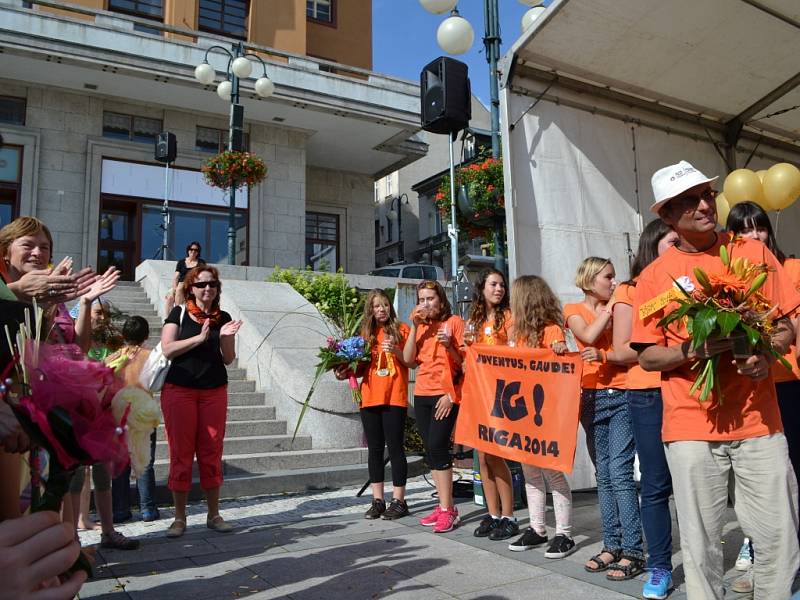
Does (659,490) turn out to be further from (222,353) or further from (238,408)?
(238,408)

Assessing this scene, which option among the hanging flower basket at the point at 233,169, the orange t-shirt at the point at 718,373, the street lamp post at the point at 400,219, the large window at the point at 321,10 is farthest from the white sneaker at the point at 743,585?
the street lamp post at the point at 400,219

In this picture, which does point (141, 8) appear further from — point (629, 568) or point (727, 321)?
point (727, 321)

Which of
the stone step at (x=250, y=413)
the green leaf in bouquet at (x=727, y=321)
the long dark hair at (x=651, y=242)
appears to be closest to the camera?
the green leaf in bouquet at (x=727, y=321)

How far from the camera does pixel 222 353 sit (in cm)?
555

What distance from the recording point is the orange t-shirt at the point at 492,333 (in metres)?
5.36

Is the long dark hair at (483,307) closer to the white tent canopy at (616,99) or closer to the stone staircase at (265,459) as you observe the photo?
the white tent canopy at (616,99)

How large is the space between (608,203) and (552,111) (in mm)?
1232

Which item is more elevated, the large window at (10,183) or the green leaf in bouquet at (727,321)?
the large window at (10,183)

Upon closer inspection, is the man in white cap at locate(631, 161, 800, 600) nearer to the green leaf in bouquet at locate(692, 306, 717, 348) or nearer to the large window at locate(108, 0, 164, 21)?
the green leaf in bouquet at locate(692, 306, 717, 348)

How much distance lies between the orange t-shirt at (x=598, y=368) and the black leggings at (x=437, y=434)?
1.34 meters

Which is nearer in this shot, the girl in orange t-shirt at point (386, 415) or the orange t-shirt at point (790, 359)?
the orange t-shirt at point (790, 359)

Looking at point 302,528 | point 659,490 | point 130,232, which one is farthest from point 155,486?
point 130,232

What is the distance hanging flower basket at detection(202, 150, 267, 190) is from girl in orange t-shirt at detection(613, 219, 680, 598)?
44.8ft

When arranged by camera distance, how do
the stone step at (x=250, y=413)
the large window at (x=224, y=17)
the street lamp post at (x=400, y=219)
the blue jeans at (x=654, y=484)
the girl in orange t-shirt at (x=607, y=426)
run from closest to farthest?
1. the blue jeans at (x=654, y=484)
2. the girl in orange t-shirt at (x=607, y=426)
3. the stone step at (x=250, y=413)
4. the large window at (x=224, y=17)
5. the street lamp post at (x=400, y=219)
